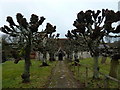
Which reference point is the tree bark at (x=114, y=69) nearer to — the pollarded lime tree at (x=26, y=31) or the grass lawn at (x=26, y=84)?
the grass lawn at (x=26, y=84)

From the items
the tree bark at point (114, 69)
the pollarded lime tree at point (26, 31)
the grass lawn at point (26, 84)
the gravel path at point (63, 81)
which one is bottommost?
the grass lawn at point (26, 84)

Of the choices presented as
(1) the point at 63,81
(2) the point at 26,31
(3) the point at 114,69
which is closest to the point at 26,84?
(1) the point at 63,81

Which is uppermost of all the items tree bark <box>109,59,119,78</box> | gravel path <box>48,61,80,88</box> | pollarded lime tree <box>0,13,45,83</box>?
pollarded lime tree <box>0,13,45,83</box>

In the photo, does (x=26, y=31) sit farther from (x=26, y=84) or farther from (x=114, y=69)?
(x=114, y=69)

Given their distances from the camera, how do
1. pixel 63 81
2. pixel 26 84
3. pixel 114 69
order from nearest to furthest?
pixel 26 84 < pixel 63 81 < pixel 114 69

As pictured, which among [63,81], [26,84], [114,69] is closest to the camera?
[26,84]

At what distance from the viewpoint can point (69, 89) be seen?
1203 centimetres

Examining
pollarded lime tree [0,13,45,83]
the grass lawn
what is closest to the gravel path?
the grass lawn

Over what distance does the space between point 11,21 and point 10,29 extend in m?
0.76

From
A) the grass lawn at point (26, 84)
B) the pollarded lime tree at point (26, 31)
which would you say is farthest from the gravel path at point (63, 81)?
the pollarded lime tree at point (26, 31)

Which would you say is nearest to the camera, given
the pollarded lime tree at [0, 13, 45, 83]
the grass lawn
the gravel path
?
the gravel path

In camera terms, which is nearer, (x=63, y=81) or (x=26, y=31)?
(x=63, y=81)

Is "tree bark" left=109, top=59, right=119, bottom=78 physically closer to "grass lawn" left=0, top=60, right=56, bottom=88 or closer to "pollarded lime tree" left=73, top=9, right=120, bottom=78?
"pollarded lime tree" left=73, top=9, right=120, bottom=78

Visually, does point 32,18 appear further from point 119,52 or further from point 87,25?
point 119,52
